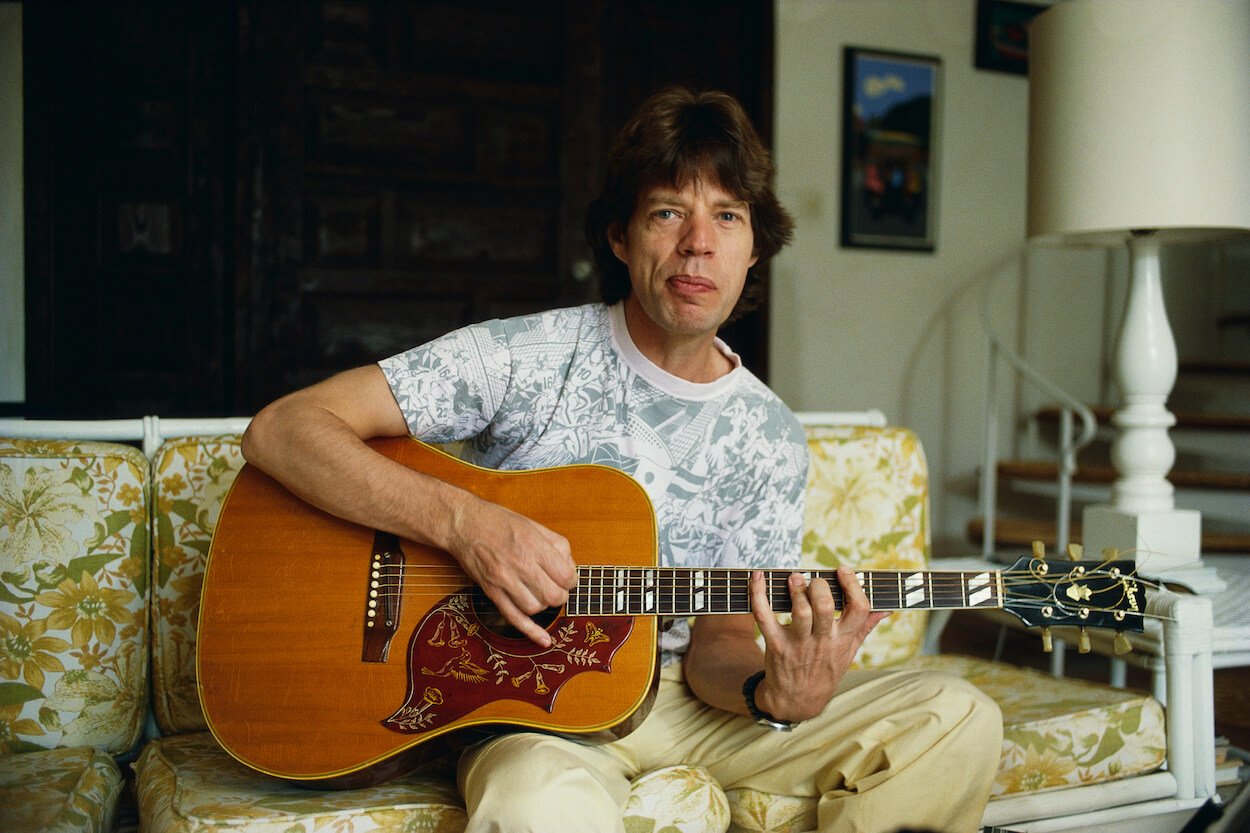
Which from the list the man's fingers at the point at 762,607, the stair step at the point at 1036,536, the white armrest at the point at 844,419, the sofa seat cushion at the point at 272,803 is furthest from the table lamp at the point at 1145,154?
the stair step at the point at 1036,536

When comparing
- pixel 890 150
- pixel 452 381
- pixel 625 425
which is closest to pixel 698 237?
pixel 625 425

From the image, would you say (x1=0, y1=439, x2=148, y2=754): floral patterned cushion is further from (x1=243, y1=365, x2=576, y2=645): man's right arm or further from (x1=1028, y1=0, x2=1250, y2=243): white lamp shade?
(x1=1028, y1=0, x2=1250, y2=243): white lamp shade

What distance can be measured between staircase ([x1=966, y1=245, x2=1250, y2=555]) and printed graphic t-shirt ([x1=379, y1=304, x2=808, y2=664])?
6.13 feet

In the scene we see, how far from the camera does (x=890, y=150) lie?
167 inches

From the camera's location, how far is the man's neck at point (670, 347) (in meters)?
1.57

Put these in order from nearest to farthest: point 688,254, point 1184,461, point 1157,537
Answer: point 688,254, point 1157,537, point 1184,461

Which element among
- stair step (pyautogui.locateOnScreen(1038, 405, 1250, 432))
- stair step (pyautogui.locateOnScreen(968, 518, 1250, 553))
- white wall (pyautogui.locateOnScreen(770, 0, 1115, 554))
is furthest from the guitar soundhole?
stair step (pyautogui.locateOnScreen(1038, 405, 1250, 432))

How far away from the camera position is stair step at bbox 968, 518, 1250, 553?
11.4 ft

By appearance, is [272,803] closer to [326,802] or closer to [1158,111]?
[326,802]

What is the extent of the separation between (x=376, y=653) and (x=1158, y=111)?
70.0 inches

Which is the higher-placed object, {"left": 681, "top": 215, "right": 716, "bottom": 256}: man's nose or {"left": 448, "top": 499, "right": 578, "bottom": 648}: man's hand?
{"left": 681, "top": 215, "right": 716, "bottom": 256}: man's nose

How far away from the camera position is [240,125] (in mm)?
3293

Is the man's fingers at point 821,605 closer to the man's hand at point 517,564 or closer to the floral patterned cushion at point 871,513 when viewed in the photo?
the man's hand at point 517,564

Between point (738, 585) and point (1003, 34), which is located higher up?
point (1003, 34)
